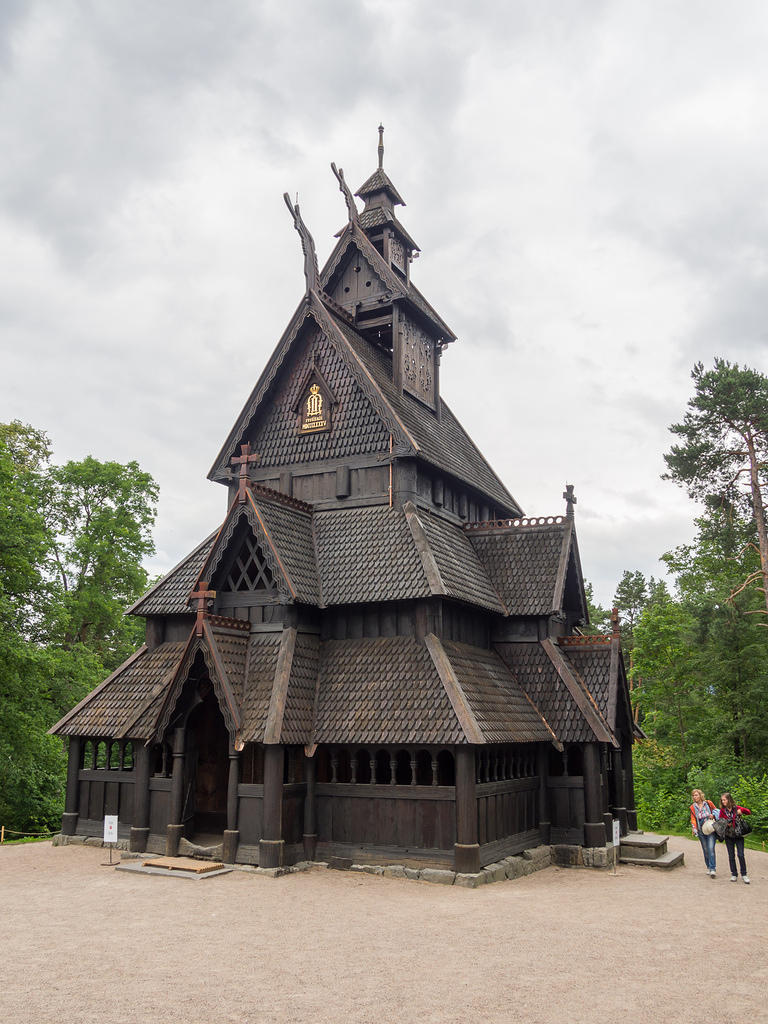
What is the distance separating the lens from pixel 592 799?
18672 mm

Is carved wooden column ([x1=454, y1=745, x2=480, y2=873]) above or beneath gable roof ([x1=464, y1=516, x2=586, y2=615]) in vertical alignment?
beneath

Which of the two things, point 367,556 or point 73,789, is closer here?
point 367,556

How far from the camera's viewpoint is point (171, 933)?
36.5ft

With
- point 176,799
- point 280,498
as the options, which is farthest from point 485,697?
point 280,498

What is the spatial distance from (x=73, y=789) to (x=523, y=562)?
1221cm

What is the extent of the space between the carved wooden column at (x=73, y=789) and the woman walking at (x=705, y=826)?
13.6 metres

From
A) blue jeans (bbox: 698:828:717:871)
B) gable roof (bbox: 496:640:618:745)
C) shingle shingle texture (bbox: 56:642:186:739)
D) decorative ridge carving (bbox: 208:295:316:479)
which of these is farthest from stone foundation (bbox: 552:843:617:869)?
decorative ridge carving (bbox: 208:295:316:479)

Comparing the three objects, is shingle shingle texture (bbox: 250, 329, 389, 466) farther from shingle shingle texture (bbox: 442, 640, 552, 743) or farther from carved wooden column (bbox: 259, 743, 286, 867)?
carved wooden column (bbox: 259, 743, 286, 867)

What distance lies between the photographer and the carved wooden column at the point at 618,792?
2075 centimetres

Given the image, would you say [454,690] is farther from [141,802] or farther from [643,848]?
[141,802]

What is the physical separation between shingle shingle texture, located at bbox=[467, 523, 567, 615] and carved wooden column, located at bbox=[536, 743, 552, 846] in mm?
3298

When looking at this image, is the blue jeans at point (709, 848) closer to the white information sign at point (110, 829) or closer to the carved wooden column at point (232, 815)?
the carved wooden column at point (232, 815)

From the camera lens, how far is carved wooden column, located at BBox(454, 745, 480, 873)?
50.3 ft

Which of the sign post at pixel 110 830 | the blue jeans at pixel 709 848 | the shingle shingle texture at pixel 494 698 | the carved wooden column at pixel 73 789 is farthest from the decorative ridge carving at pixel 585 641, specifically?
the carved wooden column at pixel 73 789
